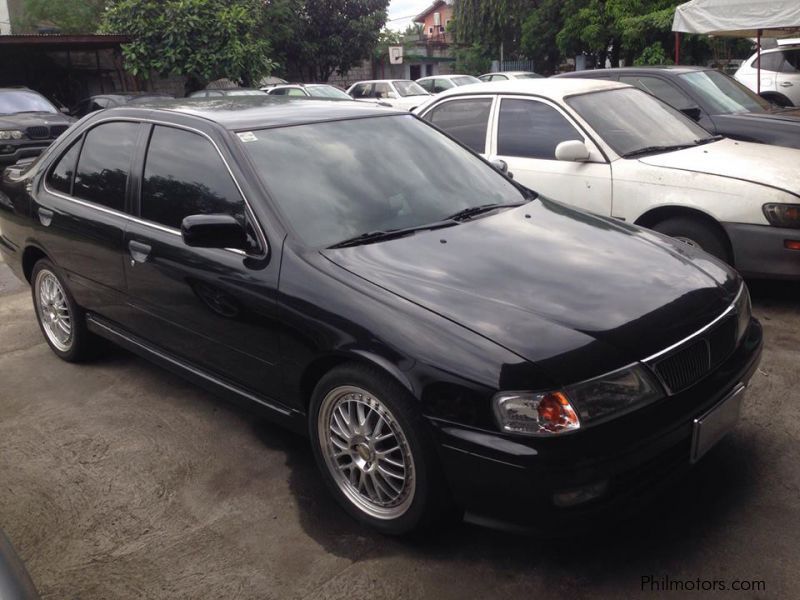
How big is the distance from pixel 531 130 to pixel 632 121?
2.49ft

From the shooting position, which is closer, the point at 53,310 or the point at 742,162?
the point at 53,310

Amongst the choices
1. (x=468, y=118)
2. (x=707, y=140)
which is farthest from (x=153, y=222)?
(x=707, y=140)

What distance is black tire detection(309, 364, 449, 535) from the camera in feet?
9.02

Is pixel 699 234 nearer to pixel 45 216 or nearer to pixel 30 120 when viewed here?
pixel 45 216

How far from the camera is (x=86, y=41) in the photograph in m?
21.7

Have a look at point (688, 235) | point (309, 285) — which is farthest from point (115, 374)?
point (688, 235)

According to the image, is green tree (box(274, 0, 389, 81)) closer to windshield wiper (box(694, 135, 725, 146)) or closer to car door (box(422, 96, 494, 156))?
car door (box(422, 96, 494, 156))

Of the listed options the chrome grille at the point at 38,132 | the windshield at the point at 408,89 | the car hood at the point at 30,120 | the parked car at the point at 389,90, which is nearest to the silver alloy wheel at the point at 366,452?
the chrome grille at the point at 38,132

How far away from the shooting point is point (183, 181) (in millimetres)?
3848

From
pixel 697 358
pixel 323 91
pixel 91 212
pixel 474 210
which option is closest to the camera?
pixel 697 358

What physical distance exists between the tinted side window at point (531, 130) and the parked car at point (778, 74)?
32.2ft

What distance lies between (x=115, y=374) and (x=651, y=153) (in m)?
3.98

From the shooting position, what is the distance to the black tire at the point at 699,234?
17.4 ft

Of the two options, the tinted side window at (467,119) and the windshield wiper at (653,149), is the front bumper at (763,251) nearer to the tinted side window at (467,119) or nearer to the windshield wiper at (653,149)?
the windshield wiper at (653,149)
